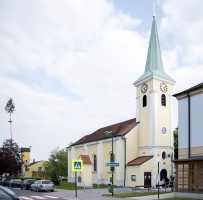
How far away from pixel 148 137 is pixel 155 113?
3283 mm

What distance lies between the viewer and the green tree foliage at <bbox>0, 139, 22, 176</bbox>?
74.4 metres

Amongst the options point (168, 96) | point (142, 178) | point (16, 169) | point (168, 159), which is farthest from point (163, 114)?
point (16, 169)

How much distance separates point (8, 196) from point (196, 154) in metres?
20.9

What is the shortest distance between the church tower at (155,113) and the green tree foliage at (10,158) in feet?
105

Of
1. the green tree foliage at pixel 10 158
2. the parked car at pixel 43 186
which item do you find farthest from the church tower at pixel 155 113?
the green tree foliage at pixel 10 158

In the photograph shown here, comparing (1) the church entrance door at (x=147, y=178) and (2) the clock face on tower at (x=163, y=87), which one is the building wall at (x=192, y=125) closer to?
(1) the church entrance door at (x=147, y=178)

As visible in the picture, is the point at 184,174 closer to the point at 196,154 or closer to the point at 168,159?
the point at 196,154

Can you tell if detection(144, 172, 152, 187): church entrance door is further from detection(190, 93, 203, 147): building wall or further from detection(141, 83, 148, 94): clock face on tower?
detection(190, 93, 203, 147): building wall

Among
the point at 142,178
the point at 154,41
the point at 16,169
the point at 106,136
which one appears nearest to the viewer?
the point at 142,178

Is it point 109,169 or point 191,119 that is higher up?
point 191,119

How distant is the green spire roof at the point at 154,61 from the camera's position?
52.7 meters

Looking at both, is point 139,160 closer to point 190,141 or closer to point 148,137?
point 148,137

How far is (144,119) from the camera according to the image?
2066 inches

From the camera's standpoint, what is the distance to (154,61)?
178 ft
